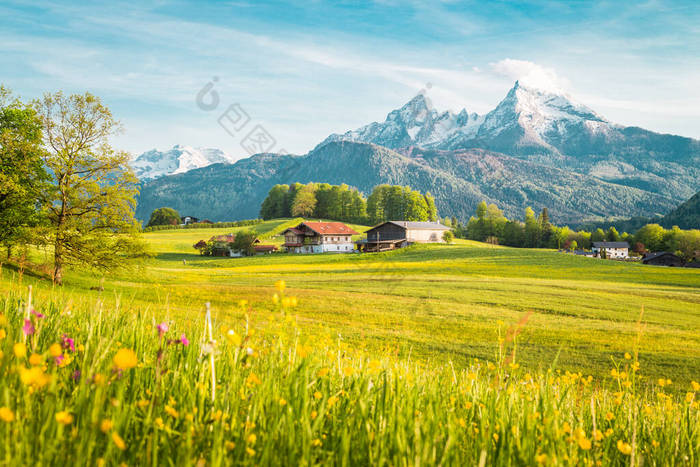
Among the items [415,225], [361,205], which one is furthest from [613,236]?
[361,205]

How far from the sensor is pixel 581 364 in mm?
13727

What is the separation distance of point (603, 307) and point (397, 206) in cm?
10282

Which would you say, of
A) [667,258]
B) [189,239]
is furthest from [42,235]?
[667,258]

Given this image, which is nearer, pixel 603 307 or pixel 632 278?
pixel 603 307

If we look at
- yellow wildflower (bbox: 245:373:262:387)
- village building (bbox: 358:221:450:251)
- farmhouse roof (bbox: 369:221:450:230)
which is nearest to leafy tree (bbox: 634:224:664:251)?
village building (bbox: 358:221:450:251)

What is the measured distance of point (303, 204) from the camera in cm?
13112

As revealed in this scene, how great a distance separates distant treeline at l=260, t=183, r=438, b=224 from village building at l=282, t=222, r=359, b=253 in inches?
1135

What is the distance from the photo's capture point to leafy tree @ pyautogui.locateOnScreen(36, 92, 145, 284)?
945 inches

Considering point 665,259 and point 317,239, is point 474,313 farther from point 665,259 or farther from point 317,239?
point 665,259

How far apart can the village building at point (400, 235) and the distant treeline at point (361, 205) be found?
21.5m

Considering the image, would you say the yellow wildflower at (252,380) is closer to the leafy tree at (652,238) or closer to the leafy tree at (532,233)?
the leafy tree at (532,233)

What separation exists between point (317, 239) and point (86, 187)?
7312 cm

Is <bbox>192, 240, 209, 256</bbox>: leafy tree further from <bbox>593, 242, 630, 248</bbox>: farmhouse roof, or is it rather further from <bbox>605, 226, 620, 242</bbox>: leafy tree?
<bbox>605, 226, 620, 242</bbox>: leafy tree

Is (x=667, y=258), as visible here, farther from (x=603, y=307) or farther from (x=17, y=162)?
(x=17, y=162)
